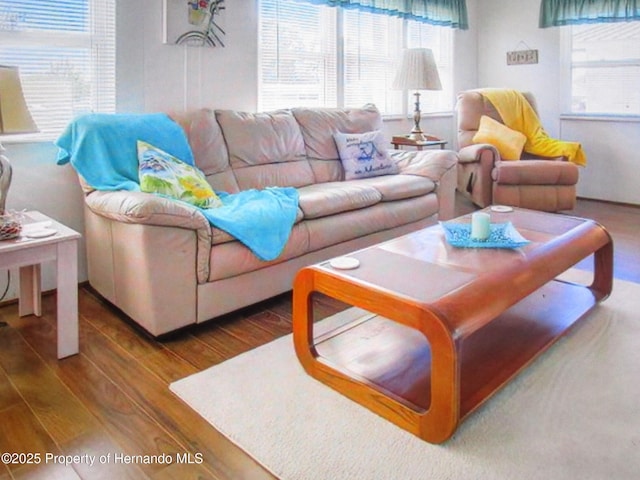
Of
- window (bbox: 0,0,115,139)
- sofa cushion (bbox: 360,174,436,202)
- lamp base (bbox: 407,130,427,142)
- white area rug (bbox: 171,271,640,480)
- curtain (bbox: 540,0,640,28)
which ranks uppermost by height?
curtain (bbox: 540,0,640,28)

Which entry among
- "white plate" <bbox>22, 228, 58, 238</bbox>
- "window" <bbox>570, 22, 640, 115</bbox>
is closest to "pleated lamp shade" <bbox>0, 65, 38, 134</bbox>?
"white plate" <bbox>22, 228, 58, 238</bbox>

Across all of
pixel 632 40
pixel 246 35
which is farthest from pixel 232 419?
pixel 632 40

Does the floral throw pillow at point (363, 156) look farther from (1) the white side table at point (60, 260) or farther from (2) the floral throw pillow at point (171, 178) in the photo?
(1) the white side table at point (60, 260)

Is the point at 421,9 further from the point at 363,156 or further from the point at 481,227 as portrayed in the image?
the point at 481,227

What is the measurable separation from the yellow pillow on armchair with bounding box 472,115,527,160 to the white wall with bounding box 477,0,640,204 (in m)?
0.88

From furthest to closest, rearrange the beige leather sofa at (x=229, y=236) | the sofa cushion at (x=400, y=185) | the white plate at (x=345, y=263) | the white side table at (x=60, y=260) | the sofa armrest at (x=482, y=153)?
the sofa armrest at (x=482, y=153) → the sofa cushion at (x=400, y=185) → the beige leather sofa at (x=229, y=236) → the white side table at (x=60, y=260) → the white plate at (x=345, y=263)

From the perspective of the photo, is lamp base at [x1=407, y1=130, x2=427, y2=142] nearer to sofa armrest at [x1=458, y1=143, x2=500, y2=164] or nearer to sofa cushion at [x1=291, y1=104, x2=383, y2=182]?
sofa armrest at [x1=458, y1=143, x2=500, y2=164]

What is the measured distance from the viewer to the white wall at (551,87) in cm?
480

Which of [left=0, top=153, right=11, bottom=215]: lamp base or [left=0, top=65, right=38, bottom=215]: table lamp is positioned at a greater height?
[left=0, top=65, right=38, bottom=215]: table lamp

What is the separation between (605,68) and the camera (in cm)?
482

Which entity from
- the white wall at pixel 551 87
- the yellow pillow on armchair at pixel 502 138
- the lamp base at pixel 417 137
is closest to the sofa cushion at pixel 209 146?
the lamp base at pixel 417 137

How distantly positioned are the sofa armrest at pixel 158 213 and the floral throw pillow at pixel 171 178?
0.15 metres

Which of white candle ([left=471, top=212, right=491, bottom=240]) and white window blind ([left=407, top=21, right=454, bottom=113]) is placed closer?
white candle ([left=471, top=212, right=491, bottom=240])

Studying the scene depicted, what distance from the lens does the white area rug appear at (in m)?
1.44
